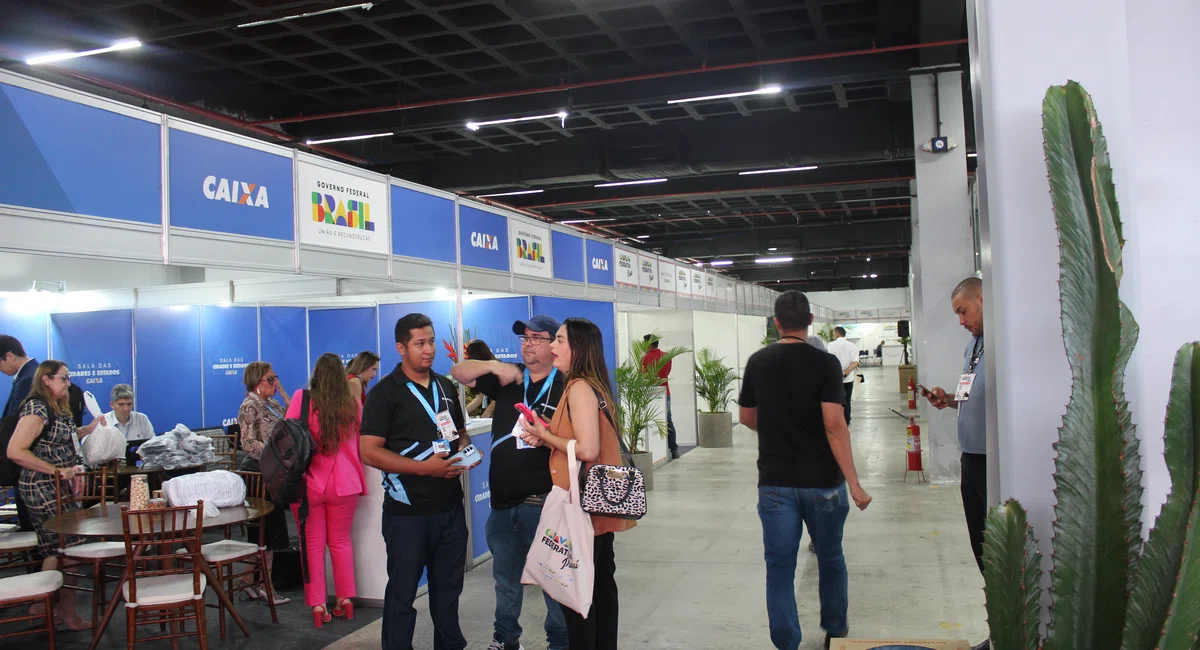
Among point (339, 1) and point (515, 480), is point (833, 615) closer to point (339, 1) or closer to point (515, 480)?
point (515, 480)

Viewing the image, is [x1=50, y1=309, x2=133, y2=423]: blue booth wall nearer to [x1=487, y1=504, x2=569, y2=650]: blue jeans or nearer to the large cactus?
[x1=487, y1=504, x2=569, y2=650]: blue jeans

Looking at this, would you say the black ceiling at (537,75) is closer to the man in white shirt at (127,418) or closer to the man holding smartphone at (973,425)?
the man in white shirt at (127,418)

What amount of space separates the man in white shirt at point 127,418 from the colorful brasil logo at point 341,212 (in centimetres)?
310

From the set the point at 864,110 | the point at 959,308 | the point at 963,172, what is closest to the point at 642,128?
the point at 864,110

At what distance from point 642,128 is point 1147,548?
10160 millimetres

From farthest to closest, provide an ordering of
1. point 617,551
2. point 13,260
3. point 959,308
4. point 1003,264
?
point 13,260 < point 617,551 < point 959,308 < point 1003,264

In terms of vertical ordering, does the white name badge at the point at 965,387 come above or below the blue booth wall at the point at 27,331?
below

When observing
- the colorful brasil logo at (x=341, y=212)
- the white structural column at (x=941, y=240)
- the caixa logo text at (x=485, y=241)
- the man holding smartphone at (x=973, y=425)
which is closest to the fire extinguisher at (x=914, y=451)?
the white structural column at (x=941, y=240)

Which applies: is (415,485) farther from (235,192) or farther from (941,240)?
(941,240)

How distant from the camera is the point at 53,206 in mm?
2896

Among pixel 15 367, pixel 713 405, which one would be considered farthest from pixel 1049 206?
pixel 713 405

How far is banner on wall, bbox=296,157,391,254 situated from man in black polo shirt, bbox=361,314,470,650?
4.26 ft

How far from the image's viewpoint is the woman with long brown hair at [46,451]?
4129 millimetres

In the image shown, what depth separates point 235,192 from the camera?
3.68m
